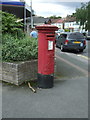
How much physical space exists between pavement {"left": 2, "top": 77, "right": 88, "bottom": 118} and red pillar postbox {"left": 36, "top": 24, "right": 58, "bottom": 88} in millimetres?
279

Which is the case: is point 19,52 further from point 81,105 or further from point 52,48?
point 81,105

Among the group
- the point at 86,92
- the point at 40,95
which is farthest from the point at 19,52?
the point at 86,92

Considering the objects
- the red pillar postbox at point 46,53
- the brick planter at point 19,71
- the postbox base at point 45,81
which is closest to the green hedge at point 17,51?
the brick planter at point 19,71

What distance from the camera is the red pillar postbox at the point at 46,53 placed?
14.3ft

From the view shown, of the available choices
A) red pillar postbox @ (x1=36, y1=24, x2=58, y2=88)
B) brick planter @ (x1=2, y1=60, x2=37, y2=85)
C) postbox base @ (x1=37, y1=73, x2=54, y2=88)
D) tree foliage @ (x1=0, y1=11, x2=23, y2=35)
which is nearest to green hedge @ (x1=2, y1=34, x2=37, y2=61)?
brick planter @ (x1=2, y1=60, x2=37, y2=85)

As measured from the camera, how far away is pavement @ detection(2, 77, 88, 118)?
3.28 metres

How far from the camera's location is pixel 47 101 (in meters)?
3.80

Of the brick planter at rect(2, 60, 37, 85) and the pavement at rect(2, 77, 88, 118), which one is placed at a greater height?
the brick planter at rect(2, 60, 37, 85)

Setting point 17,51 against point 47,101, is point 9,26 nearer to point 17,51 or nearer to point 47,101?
point 17,51

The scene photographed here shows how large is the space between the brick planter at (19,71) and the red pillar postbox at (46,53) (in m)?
0.51

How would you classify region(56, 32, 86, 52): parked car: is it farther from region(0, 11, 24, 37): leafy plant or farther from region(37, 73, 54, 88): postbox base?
region(37, 73, 54, 88): postbox base

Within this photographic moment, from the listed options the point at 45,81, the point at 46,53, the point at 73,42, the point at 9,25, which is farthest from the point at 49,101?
the point at 73,42

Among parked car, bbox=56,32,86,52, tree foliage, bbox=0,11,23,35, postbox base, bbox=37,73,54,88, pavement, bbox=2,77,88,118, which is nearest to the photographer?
pavement, bbox=2,77,88,118

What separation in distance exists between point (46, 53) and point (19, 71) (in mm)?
944
